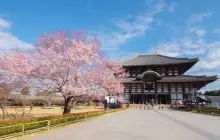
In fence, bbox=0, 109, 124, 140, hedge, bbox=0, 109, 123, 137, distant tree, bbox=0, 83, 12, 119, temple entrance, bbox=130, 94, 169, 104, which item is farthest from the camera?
temple entrance, bbox=130, 94, 169, 104

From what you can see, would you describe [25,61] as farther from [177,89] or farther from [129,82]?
[177,89]

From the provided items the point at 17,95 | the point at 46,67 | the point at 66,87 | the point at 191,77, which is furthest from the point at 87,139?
the point at 191,77

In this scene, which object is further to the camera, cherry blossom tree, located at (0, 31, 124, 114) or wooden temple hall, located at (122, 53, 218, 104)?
wooden temple hall, located at (122, 53, 218, 104)

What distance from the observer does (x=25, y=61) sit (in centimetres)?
1602

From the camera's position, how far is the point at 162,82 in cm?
5059

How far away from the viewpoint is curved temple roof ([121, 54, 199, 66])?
54803mm

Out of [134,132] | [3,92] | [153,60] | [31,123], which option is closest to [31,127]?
[31,123]

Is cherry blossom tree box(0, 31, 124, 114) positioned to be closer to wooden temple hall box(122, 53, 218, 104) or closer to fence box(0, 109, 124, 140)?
fence box(0, 109, 124, 140)

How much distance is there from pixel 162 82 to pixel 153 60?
36.8 ft

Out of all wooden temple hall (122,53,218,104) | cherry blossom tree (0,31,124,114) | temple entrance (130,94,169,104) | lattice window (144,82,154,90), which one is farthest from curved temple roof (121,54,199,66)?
cherry blossom tree (0,31,124,114)

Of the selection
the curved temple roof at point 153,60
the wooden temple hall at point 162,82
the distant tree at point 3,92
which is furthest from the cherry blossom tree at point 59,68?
the curved temple roof at point 153,60

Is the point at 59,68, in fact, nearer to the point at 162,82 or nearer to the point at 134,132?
the point at 134,132

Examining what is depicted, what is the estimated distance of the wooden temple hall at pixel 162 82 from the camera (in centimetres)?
4994

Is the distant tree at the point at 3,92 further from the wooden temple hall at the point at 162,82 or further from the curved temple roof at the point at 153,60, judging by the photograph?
the curved temple roof at the point at 153,60
